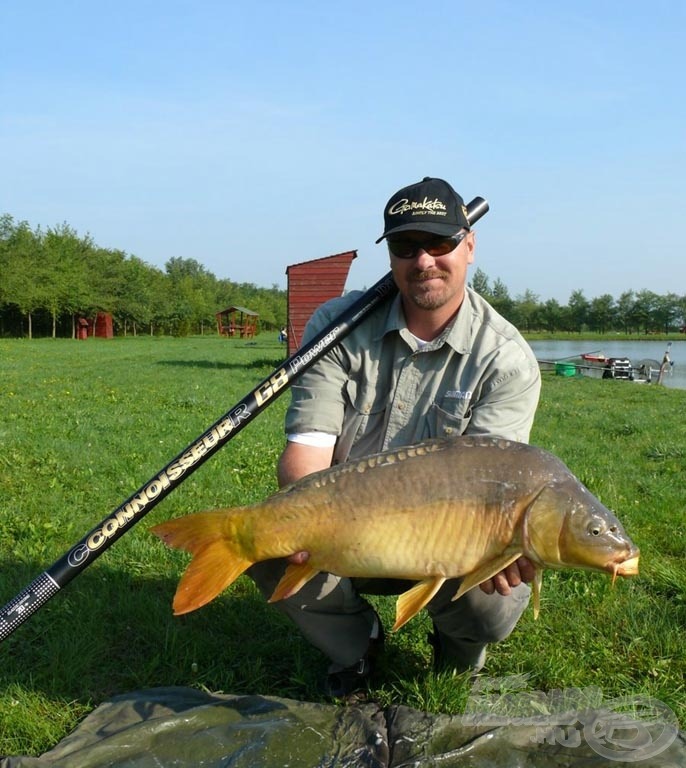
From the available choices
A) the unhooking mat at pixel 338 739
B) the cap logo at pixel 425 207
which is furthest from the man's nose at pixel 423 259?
the unhooking mat at pixel 338 739

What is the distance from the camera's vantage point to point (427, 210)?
3096 millimetres

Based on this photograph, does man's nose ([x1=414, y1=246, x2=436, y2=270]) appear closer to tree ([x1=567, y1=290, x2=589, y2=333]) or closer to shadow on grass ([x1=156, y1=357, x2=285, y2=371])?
shadow on grass ([x1=156, y1=357, x2=285, y2=371])

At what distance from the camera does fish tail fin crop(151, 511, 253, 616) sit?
246cm

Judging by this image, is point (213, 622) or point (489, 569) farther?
point (213, 622)

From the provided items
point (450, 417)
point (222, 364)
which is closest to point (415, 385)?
point (450, 417)

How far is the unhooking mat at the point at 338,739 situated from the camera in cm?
269

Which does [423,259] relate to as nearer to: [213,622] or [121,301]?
[213,622]

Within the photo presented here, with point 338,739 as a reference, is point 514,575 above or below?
above

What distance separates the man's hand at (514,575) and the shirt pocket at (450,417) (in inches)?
29.4

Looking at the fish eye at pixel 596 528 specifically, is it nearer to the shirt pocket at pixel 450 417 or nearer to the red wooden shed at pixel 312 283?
the shirt pocket at pixel 450 417

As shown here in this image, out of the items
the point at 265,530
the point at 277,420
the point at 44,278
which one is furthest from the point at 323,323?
the point at 44,278

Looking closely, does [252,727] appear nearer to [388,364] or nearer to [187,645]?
[187,645]

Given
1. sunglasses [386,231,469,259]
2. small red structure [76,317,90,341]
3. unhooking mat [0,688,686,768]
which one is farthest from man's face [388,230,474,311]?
small red structure [76,317,90,341]

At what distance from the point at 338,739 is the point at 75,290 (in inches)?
2233
